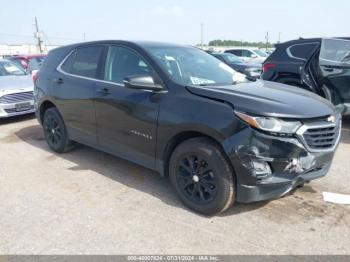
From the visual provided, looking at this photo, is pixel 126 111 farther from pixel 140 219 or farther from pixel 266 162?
pixel 266 162

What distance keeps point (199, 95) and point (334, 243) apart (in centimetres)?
180

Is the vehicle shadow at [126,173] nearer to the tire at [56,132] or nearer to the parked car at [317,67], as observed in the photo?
the tire at [56,132]

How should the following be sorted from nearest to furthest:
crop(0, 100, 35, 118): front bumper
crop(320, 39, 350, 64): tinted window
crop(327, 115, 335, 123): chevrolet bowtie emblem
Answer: crop(327, 115, 335, 123): chevrolet bowtie emblem → crop(320, 39, 350, 64): tinted window → crop(0, 100, 35, 118): front bumper

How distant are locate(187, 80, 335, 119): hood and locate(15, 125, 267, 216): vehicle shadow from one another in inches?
43.8

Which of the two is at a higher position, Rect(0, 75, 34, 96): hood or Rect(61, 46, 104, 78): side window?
Rect(61, 46, 104, 78): side window

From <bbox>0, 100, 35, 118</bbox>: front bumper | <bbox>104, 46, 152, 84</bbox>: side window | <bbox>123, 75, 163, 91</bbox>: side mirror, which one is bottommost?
<bbox>0, 100, 35, 118</bbox>: front bumper

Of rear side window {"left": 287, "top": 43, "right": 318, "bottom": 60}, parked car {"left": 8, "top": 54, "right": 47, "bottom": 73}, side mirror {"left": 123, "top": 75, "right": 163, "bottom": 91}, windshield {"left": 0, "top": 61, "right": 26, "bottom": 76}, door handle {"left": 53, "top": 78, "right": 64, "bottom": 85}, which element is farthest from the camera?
parked car {"left": 8, "top": 54, "right": 47, "bottom": 73}

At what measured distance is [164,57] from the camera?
4.05 m

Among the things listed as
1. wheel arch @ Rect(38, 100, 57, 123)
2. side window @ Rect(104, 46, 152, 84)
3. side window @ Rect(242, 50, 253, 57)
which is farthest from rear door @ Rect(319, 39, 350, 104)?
side window @ Rect(242, 50, 253, 57)

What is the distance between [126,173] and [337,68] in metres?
4.52

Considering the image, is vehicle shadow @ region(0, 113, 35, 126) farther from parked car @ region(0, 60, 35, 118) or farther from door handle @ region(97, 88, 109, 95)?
door handle @ region(97, 88, 109, 95)

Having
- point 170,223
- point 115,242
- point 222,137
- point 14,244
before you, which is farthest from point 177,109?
point 14,244

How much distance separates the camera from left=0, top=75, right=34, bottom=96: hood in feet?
26.0

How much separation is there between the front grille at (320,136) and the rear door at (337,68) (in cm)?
332
